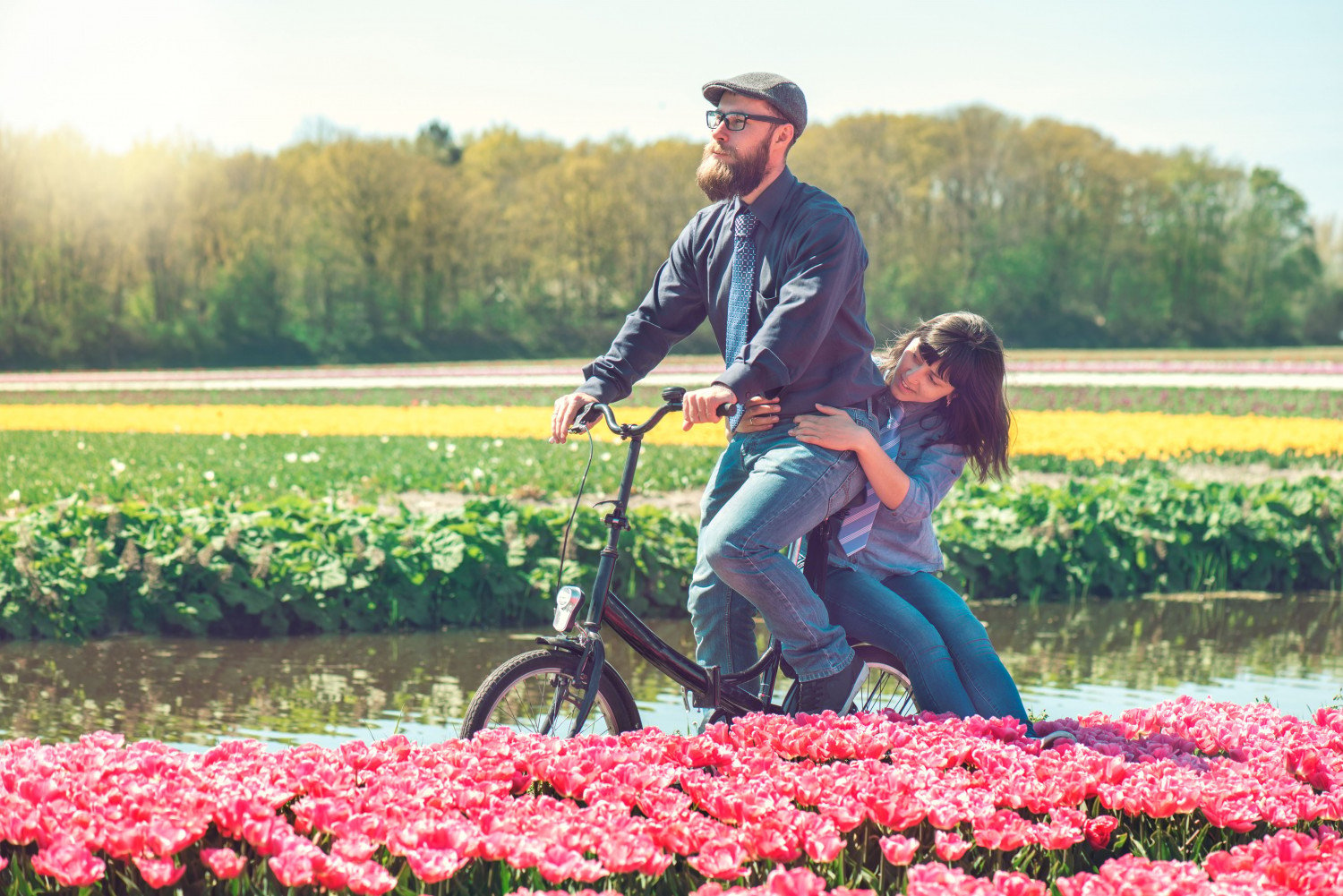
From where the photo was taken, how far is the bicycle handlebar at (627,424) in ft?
11.1

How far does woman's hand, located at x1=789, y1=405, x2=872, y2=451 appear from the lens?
3.58 m

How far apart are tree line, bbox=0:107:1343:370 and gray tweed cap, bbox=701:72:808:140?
120ft

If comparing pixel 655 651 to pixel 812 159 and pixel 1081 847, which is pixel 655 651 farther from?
pixel 812 159

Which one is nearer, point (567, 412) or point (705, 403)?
point (705, 403)

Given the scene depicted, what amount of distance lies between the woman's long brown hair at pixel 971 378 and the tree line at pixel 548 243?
1439 inches

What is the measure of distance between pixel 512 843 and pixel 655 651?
48.6 inches

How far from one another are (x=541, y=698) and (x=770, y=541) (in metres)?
0.71

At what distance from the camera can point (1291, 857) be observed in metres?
2.44

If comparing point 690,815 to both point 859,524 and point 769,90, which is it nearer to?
point 859,524

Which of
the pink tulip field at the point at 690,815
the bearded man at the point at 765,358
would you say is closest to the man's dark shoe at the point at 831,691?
the bearded man at the point at 765,358

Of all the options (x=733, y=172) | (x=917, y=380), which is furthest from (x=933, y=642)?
(x=733, y=172)

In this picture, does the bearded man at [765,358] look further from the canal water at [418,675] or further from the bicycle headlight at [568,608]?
the canal water at [418,675]

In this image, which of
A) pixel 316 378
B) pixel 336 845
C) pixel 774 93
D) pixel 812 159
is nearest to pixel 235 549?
pixel 774 93

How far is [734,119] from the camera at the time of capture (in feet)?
11.7
